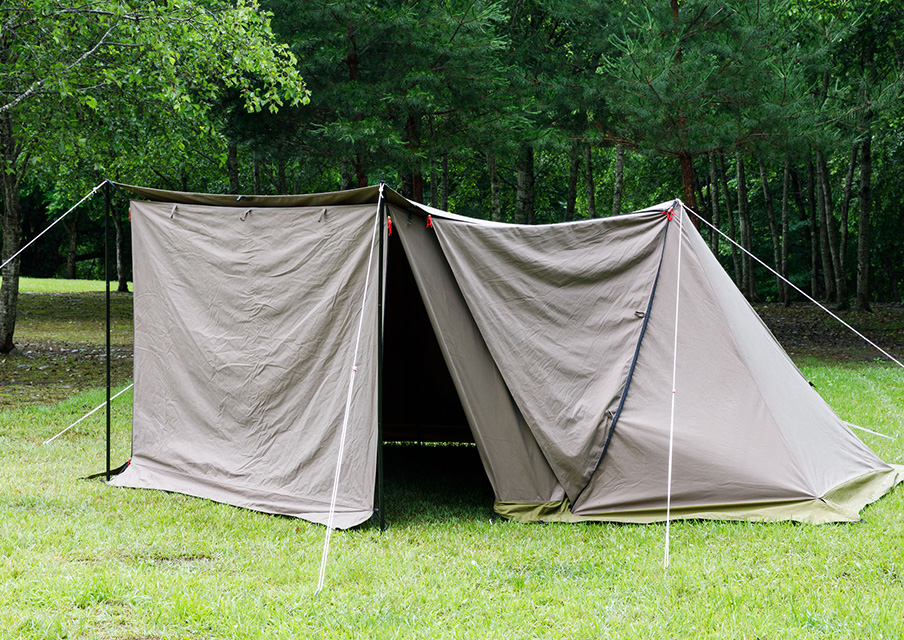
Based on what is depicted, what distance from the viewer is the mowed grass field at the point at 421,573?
3.12 metres

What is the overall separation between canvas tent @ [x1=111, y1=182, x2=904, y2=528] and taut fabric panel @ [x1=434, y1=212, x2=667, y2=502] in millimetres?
13

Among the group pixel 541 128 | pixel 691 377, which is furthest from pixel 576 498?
pixel 541 128

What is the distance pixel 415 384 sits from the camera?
7.11m

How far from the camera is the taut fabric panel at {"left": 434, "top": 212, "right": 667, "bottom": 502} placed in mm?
4781

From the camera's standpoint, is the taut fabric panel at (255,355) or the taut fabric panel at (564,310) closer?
the taut fabric panel at (255,355)

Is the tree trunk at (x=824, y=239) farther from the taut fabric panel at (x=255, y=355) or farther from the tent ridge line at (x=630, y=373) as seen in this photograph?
the taut fabric panel at (x=255, y=355)

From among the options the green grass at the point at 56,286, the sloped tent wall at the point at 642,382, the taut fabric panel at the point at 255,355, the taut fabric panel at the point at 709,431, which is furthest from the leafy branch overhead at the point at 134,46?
the green grass at the point at 56,286

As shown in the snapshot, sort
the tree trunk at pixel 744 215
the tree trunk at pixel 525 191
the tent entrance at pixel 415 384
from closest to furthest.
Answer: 1. the tent entrance at pixel 415 384
2. the tree trunk at pixel 525 191
3. the tree trunk at pixel 744 215

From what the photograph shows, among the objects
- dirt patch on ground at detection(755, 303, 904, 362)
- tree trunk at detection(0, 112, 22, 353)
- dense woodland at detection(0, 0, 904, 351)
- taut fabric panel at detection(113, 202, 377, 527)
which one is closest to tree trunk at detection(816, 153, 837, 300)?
dirt patch on ground at detection(755, 303, 904, 362)

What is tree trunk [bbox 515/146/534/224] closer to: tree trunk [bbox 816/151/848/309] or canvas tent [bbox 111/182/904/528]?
tree trunk [bbox 816/151/848/309]

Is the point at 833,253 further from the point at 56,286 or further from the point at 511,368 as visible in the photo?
the point at 56,286

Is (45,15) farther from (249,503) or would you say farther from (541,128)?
(541,128)

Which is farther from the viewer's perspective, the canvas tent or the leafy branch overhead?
the leafy branch overhead

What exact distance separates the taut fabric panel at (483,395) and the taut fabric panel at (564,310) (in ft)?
0.25
